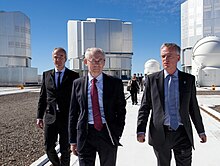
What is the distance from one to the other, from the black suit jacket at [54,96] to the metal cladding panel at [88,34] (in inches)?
2017

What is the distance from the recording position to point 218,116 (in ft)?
32.9

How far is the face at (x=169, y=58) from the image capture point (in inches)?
122

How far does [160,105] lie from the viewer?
3143 mm

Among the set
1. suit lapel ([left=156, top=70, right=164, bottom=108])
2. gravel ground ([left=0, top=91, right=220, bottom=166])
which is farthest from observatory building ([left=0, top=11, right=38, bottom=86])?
suit lapel ([left=156, top=70, right=164, bottom=108])

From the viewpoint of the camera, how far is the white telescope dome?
36.3 meters

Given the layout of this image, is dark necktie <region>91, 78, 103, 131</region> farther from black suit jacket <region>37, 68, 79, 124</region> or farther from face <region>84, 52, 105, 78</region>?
black suit jacket <region>37, 68, 79, 124</region>

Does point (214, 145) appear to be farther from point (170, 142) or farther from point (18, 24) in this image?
point (18, 24)

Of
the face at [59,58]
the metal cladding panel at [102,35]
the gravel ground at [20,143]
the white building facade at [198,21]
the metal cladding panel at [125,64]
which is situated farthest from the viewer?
the metal cladding panel at [125,64]

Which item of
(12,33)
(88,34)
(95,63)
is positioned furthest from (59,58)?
(88,34)

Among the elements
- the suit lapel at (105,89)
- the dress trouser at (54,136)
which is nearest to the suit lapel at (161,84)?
the suit lapel at (105,89)

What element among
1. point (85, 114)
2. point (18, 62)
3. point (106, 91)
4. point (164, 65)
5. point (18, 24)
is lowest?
point (85, 114)

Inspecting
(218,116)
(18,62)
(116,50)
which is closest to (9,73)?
(18,62)

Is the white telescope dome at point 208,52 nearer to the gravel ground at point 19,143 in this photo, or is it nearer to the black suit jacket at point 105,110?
the gravel ground at point 19,143

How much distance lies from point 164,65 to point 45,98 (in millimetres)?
1988
